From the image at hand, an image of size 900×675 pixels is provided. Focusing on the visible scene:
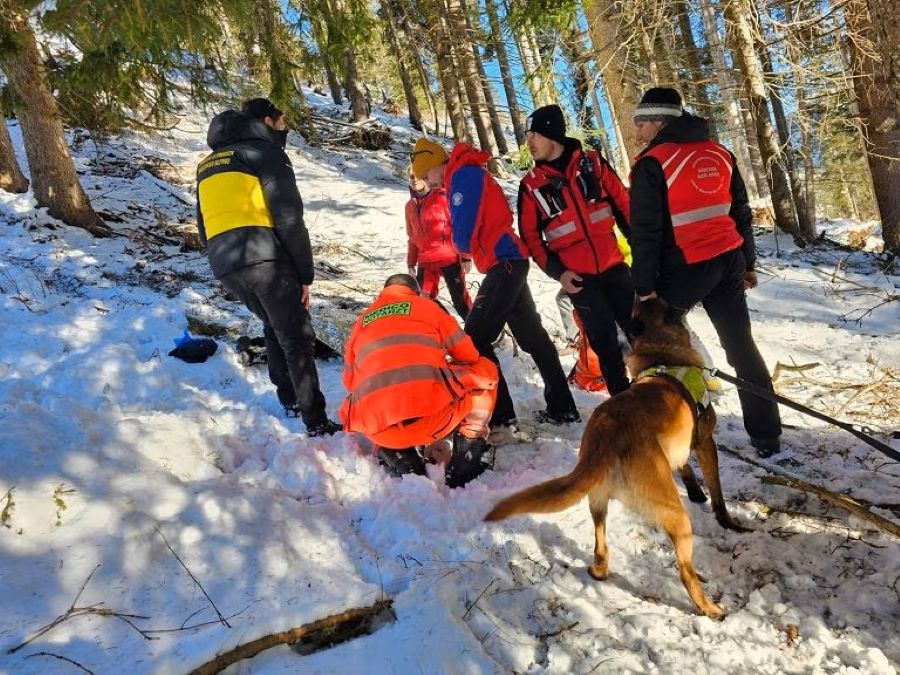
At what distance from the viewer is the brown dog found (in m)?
2.33

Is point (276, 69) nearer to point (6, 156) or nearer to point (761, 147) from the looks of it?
point (6, 156)

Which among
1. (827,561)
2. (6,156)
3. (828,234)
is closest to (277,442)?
(827,561)

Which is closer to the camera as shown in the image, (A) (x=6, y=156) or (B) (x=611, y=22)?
(B) (x=611, y=22)

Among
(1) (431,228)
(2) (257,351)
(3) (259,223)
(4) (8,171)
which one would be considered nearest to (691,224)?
(1) (431,228)

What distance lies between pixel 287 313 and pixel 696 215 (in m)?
2.67

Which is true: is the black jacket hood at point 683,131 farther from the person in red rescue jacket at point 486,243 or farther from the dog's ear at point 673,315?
the person in red rescue jacket at point 486,243

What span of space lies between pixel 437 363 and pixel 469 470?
707 mm

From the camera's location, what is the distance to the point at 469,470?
346 cm

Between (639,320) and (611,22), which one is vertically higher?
(611,22)

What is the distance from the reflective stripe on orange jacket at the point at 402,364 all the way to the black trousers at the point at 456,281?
1892 millimetres

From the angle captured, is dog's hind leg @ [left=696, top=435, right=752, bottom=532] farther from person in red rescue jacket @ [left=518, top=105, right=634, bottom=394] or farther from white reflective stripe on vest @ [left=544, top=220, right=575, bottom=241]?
white reflective stripe on vest @ [left=544, top=220, right=575, bottom=241]


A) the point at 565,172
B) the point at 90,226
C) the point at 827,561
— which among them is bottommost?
the point at 827,561

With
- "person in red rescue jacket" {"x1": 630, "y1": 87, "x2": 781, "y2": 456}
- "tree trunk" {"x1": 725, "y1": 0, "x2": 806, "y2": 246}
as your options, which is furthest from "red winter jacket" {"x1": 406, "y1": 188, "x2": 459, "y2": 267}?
"tree trunk" {"x1": 725, "y1": 0, "x2": 806, "y2": 246}

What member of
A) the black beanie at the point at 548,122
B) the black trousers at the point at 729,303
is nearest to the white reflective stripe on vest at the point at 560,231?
the black beanie at the point at 548,122
